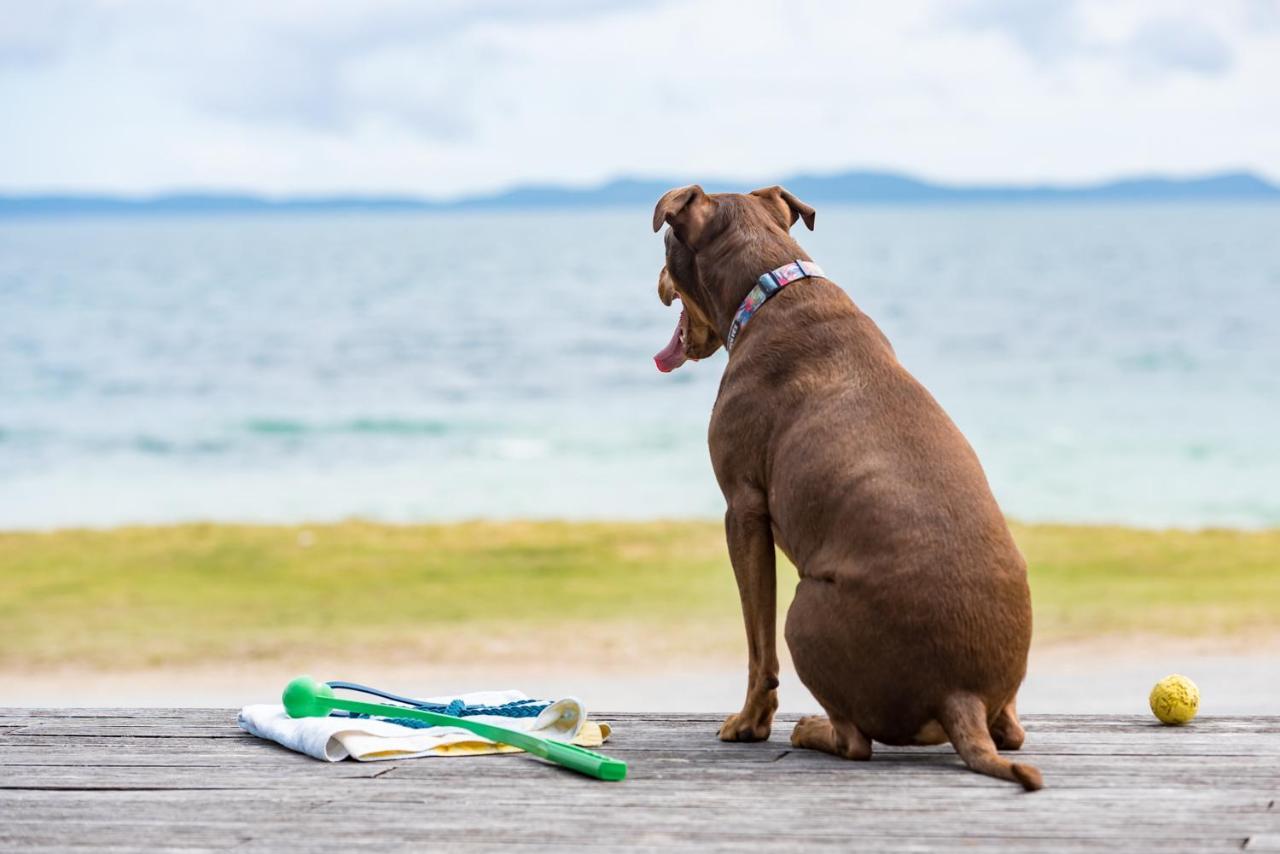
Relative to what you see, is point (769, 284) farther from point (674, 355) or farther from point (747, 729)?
point (747, 729)

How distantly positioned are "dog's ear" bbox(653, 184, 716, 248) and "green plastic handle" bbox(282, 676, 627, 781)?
1534mm

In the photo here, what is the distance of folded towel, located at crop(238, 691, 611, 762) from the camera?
162 inches

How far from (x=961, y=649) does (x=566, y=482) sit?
18.5 m

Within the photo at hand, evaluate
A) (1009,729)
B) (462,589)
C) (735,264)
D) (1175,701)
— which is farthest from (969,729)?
(462,589)

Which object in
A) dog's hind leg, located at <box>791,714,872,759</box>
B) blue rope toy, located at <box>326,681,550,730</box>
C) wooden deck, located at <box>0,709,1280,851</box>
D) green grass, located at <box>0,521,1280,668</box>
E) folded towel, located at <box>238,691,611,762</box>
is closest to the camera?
wooden deck, located at <box>0,709,1280,851</box>

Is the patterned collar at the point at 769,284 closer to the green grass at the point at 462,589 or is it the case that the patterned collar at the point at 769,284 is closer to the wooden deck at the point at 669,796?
the wooden deck at the point at 669,796

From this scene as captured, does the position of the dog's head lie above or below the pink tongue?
above

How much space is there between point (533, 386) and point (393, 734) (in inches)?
1130

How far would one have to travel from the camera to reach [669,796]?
11.9ft

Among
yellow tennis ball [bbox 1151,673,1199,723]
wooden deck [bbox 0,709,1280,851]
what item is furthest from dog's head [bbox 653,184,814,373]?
yellow tennis ball [bbox 1151,673,1199,723]

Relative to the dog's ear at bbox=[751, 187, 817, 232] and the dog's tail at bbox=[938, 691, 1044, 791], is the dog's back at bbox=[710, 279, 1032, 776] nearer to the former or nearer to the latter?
the dog's tail at bbox=[938, 691, 1044, 791]

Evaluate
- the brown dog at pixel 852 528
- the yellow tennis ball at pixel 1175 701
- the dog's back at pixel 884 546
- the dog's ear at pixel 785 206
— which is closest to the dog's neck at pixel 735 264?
the brown dog at pixel 852 528

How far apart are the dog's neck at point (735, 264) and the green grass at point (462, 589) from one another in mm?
7761

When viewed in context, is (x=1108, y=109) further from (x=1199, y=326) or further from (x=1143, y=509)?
(x=1143, y=509)
